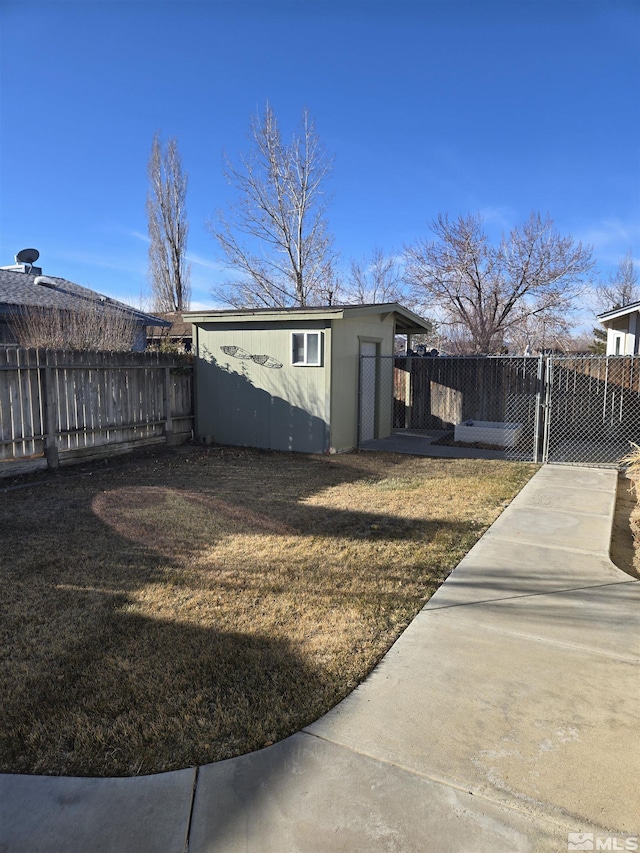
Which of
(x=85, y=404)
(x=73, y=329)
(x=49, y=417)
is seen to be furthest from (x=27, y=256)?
(x=49, y=417)

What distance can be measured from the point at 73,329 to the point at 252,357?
12.4 feet

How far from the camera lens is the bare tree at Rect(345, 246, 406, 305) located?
26953mm

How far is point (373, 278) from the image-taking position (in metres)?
27.4

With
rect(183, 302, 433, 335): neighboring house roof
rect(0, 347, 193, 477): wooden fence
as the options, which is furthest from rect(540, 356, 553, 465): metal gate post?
rect(0, 347, 193, 477): wooden fence

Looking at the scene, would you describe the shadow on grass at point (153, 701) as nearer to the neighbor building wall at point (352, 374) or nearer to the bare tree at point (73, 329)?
the neighbor building wall at point (352, 374)

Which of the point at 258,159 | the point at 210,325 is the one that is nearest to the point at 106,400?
the point at 210,325

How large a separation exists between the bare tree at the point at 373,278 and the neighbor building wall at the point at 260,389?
17328 mm

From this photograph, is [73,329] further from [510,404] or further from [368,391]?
[510,404]

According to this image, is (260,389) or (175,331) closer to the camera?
(260,389)

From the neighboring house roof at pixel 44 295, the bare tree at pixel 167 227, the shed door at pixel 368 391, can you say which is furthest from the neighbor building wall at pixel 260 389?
the bare tree at pixel 167 227

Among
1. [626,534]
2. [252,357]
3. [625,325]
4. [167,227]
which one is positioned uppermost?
[167,227]

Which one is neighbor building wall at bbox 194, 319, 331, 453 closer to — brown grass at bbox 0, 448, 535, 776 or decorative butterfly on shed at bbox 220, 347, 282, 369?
decorative butterfly on shed at bbox 220, 347, 282, 369

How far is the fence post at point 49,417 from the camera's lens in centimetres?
790

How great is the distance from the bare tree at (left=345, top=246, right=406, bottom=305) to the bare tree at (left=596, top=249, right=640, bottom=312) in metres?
14.2
